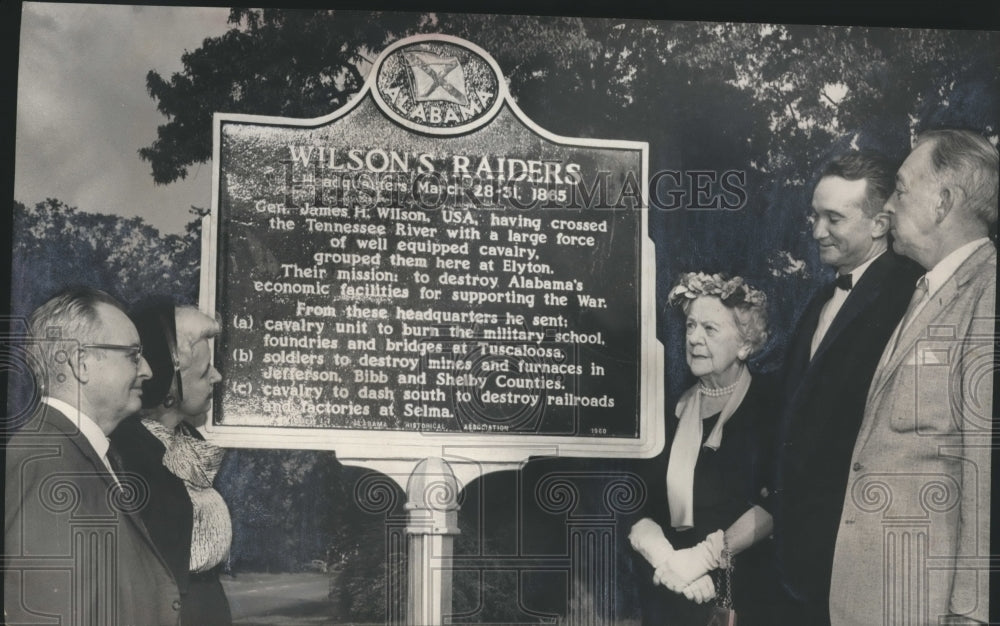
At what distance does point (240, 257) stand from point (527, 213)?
1803 mm

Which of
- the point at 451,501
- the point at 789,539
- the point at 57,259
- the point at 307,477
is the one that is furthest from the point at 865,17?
the point at 57,259

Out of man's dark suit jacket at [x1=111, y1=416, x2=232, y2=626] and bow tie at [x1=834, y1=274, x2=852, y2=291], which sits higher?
bow tie at [x1=834, y1=274, x2=852, y2=291]

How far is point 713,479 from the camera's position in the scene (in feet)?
25.2

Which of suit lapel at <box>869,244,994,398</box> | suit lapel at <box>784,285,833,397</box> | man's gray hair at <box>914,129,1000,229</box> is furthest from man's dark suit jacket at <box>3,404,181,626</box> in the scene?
man's gray hair at <box>914,129,1000,229</box>

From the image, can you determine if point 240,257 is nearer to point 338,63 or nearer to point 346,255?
point 346,255

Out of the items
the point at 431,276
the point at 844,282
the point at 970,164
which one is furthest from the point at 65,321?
the point at 970,164

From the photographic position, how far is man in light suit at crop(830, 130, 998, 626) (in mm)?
7652

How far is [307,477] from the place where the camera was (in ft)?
24.7

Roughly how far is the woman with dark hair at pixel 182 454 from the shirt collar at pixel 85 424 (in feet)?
0.27

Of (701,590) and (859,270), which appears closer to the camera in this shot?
(701,590)

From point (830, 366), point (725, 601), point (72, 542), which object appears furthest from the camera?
point (830, 366)

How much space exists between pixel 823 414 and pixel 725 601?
→ 132 centimetres

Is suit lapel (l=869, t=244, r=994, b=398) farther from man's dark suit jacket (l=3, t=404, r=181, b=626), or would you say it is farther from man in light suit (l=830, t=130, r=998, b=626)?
man's dark suit jacket (l=3, t=404, r=181, b=626)

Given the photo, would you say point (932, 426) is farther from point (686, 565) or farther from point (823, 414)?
point (686, 565)
